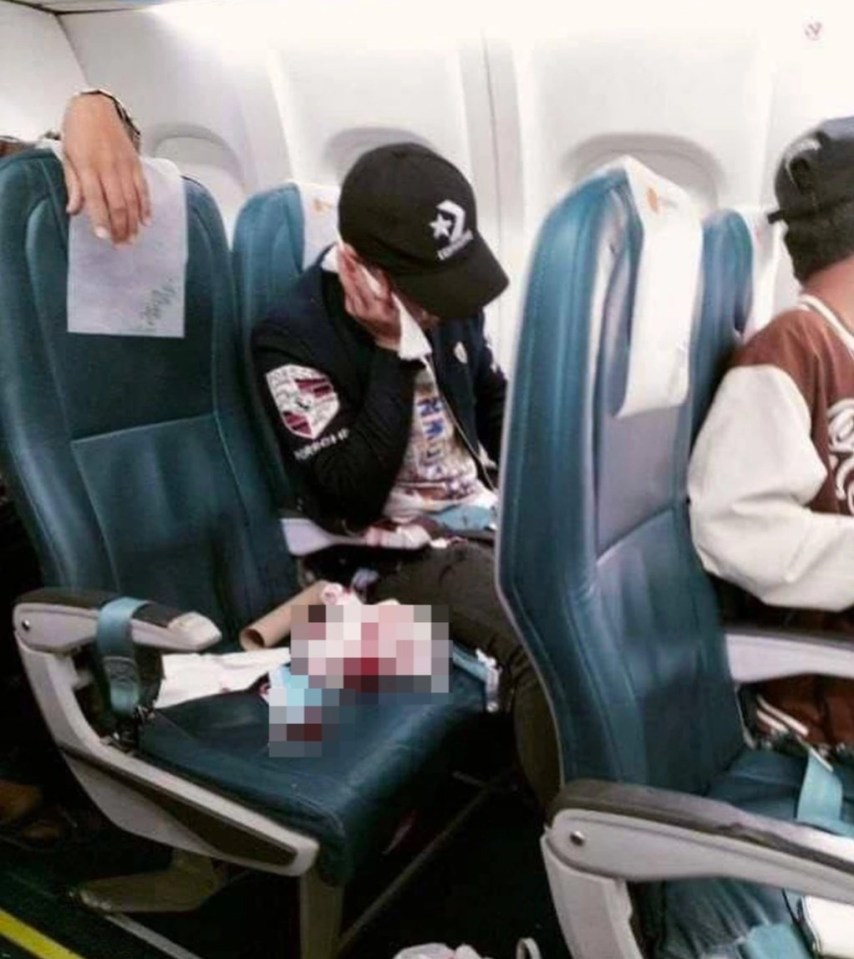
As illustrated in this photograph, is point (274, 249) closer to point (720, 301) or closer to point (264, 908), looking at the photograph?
point (720, 301)

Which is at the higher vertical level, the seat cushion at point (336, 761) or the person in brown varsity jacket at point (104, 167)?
the person in brown varsity jacket at point (104, 167)

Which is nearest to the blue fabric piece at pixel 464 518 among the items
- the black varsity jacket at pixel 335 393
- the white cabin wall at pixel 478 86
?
the black varsity jacket at pixel 335 393

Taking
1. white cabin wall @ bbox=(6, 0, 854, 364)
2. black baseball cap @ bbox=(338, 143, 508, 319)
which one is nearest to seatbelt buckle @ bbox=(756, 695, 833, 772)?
black baseball cap @ bbox=(338, 143, 508, 319)

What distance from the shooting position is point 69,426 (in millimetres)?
1785

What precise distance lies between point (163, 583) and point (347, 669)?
0.44 meters

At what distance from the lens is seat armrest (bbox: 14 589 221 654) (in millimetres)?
1507

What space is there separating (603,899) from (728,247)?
1007 mm

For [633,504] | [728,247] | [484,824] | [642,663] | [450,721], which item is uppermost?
[728,247]

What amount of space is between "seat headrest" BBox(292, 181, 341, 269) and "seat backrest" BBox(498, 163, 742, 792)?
1047mm

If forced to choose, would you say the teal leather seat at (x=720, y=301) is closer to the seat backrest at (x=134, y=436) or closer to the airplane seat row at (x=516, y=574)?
the airplane seat row at (x=516, y=574)

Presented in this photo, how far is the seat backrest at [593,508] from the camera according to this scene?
113 centimetres

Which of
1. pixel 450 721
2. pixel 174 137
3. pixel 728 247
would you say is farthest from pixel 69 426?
pixel 174 137

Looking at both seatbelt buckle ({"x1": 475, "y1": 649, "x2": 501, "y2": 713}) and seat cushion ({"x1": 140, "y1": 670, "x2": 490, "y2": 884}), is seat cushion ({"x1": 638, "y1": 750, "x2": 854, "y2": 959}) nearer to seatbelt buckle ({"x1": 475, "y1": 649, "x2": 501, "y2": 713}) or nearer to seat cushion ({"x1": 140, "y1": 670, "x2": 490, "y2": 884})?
seat cushion ({"x1": 140, "y1": 670, "x2": 490, "y2": 884})

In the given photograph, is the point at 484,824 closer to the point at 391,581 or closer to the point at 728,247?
the point at 391,581
